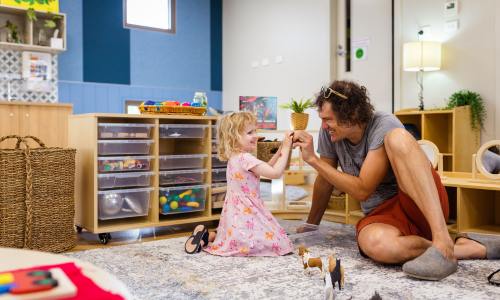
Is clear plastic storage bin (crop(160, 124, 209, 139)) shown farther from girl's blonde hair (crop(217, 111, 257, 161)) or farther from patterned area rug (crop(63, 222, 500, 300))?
patterned area rug (crop(63, 222, 500, 300))

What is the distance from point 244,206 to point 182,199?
26.2 inches

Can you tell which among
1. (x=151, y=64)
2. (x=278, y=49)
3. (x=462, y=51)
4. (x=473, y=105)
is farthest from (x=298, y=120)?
(x=151, y=64)

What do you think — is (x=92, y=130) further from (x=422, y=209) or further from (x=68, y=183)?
(x=422, y=209)

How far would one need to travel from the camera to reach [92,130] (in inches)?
89.3

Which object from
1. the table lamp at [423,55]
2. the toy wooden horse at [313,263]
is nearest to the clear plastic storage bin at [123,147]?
the toy wooden horse at [313,263]

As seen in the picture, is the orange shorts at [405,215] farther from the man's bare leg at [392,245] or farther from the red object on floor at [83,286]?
the red object on floor at [83,286]

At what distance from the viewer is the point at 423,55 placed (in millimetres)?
3760

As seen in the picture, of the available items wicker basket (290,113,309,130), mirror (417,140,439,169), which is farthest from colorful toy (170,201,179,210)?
mirror (417,140,439,169)

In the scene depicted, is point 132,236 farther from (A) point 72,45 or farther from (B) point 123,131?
(A) point 72,45

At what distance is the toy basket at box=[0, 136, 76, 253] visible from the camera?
200cm

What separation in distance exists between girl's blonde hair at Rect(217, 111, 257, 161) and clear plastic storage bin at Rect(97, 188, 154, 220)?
0.61 m

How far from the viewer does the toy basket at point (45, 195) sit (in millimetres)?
2004

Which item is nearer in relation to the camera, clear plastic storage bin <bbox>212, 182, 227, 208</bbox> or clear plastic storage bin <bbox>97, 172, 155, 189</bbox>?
clear plastic storage bin <bbox>97, 172, 155, 189</bbox>

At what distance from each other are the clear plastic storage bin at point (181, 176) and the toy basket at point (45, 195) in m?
0.55
